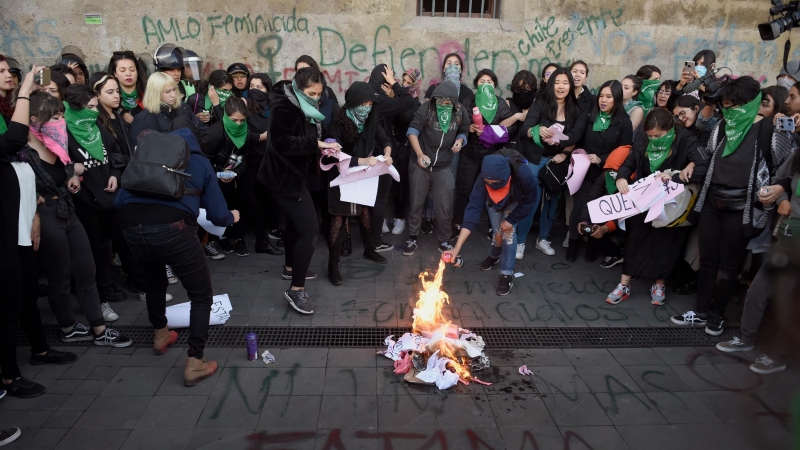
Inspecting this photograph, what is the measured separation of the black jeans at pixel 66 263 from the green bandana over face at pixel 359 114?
261 cm

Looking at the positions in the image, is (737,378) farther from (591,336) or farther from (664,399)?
(591,336)

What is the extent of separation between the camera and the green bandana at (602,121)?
6.07 m

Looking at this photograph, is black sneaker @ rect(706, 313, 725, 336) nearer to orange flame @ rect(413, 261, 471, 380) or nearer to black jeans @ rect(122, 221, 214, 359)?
orange flame @ rect(413, 261, 471, 380)

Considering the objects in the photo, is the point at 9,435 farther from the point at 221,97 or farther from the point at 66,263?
the point at 221,97

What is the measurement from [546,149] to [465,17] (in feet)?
9.25

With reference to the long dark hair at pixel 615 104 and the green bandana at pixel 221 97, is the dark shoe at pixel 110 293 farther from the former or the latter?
the long dark hair at pixel 615 104

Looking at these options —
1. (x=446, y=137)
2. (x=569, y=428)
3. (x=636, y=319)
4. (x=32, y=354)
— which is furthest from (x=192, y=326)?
(x=636, y=319)

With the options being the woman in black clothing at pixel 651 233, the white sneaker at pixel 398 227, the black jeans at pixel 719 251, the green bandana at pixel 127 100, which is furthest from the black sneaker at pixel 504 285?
the green bandana at pixel 127 100

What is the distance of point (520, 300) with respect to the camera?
543 cm

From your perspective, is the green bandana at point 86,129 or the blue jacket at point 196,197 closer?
→ the blue jacket at point 196,197

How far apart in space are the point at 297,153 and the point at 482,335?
7.42 ft

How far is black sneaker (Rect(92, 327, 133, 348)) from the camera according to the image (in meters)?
4.35

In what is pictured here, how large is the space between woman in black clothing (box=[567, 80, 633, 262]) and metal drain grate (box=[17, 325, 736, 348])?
1.72m

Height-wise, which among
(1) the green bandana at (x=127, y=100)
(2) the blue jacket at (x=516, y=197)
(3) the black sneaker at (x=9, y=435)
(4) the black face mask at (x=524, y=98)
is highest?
(4) the black face mask at (x=524, y=98)
